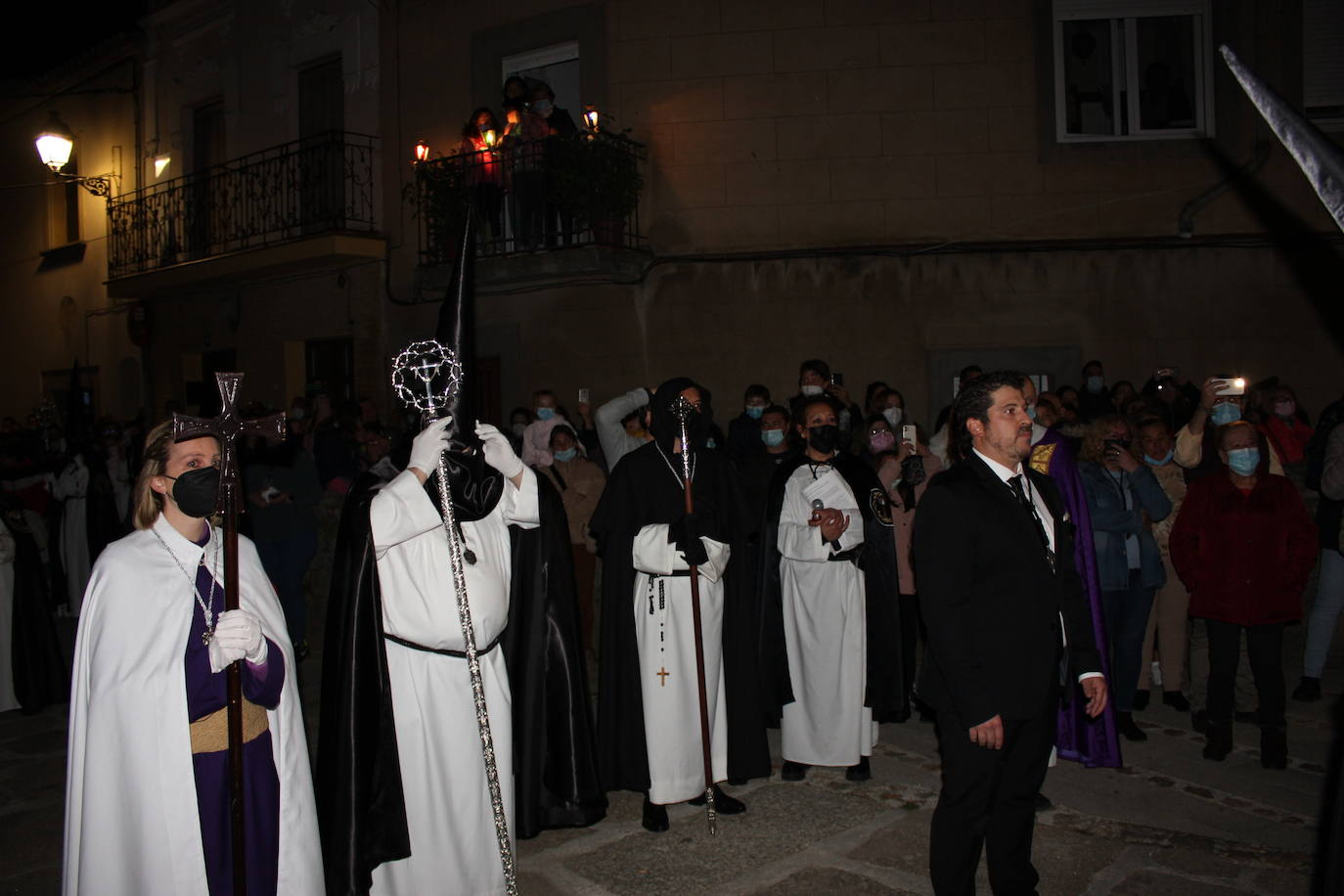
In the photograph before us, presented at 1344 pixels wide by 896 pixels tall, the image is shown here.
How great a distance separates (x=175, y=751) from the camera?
3.04m

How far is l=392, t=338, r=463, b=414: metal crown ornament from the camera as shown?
401cm

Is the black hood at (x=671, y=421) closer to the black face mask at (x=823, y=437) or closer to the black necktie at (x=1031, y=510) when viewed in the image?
the black face mask at (x=823, y=437)

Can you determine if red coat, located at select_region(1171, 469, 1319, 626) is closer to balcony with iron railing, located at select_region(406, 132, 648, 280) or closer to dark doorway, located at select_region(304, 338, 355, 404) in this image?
balcony with iron railing, located at select_region(406, 132, 648, 280)

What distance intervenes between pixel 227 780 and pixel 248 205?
15963 mm

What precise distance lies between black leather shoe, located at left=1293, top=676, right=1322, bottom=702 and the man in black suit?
4044 millimetres

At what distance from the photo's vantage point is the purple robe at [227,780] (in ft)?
10.2

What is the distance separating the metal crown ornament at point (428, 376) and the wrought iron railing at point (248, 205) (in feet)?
38.7

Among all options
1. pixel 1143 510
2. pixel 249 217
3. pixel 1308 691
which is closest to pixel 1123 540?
pixel 1143 510

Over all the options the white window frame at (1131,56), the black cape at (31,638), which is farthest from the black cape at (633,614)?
the white window frame at (1131,56)

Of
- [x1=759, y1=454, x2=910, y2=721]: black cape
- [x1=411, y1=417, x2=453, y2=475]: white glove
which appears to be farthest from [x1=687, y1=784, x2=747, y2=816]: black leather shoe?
[x1=411, y1=417, x2=453, y2=475]: white glove

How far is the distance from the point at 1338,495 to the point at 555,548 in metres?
4.96

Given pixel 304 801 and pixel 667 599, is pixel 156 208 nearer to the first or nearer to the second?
pixel 667 599

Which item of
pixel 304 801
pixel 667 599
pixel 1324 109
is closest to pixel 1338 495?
pixel 667 599

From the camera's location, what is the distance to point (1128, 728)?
6.33 metres
